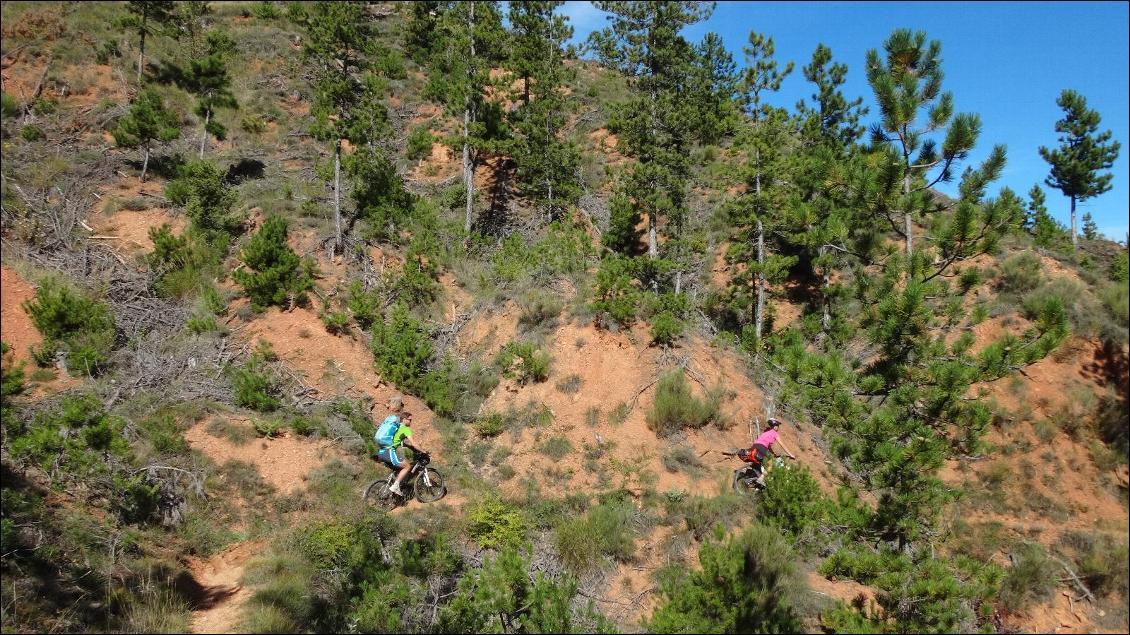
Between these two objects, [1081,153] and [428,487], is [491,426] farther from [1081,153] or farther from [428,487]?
[1081,153]

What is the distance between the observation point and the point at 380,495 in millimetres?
9883

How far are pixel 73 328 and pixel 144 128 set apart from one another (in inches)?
347

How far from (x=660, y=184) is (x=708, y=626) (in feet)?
50.1

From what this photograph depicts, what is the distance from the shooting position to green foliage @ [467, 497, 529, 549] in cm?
903

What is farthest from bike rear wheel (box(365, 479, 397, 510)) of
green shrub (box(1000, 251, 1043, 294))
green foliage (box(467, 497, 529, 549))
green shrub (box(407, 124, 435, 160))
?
green shrub (box(1000, 251, 1043, 294))

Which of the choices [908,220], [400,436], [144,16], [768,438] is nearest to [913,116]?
[908,220]

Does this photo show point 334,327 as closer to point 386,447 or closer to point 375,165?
point 386,447

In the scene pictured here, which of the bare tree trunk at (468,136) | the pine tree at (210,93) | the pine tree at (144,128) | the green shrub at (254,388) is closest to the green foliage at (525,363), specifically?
the green shrub at (254,388)

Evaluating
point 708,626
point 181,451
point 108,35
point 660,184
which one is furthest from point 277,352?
point 108,35

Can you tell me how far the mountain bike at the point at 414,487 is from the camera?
981cm

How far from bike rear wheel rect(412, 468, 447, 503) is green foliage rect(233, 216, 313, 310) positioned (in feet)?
23.5

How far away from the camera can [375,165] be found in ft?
65.8

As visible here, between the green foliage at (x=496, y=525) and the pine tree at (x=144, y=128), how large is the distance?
16.8 metres

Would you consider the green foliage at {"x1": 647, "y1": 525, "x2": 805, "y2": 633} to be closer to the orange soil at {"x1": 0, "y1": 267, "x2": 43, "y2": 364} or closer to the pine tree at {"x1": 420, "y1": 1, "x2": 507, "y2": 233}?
the orange soil at {"x1": 0, "y1": 267, "x2": 43, "y2": 364}
